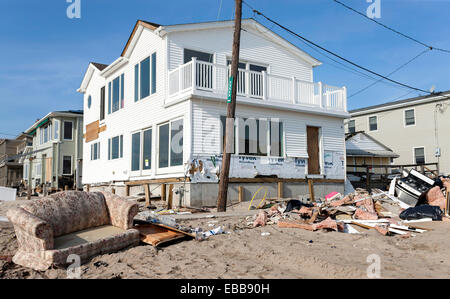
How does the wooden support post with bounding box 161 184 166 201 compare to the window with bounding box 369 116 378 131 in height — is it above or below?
below

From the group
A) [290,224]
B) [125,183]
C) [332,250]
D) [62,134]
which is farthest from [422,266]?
[62,134]

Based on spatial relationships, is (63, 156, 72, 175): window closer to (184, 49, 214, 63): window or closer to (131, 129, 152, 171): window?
(131, 129, 152, 171): window

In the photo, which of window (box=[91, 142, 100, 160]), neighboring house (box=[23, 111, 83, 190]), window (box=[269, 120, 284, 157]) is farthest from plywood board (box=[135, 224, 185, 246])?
neighboring house (box=[23, 111, 83, 190])

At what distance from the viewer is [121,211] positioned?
23.3ft

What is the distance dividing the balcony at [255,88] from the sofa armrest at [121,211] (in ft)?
23.3

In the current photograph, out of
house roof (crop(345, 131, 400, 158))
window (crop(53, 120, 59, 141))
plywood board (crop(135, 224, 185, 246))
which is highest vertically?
window (crop(53, 120, 59, 141))

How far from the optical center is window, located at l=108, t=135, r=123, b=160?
19.0 meters

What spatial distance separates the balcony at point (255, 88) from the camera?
1434 centimetres

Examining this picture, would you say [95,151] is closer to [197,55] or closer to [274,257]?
[197,55]

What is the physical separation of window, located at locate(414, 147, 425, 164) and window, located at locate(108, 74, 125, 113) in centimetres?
2204

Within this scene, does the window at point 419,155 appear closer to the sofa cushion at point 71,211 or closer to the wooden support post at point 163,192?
the wooden support post at point 163,192

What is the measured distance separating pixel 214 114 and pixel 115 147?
285 inches

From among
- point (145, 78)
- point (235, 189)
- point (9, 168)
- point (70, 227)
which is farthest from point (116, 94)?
point (9, 168)
